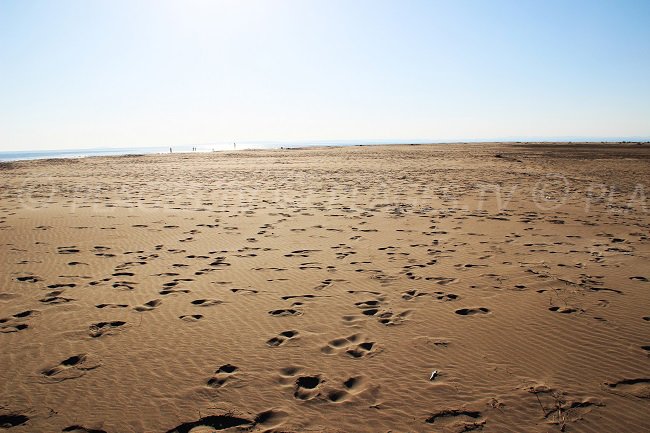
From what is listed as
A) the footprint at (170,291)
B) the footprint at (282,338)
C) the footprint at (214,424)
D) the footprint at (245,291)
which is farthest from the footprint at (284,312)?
the footprint at (214,424)

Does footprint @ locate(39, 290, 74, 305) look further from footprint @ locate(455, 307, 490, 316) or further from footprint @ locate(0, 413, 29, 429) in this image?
footprint @ locate(455, 307, 490, 316)

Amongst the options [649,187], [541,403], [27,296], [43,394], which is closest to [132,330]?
[43,394]

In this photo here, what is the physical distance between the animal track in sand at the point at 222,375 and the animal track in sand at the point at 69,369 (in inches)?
52.8

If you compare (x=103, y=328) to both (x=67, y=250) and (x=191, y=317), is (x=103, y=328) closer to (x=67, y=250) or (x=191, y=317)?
(x=191, y=317)

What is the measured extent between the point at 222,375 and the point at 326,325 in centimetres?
158

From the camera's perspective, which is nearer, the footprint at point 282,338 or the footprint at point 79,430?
the footprint at point 79,430

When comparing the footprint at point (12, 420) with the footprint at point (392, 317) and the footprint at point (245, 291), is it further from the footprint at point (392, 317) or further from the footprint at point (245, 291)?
the footprint at point (392, 317)

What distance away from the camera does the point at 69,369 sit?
4172 mm

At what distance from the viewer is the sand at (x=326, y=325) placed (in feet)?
11.7

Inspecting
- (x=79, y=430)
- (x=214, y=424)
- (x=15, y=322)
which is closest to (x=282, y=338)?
(x=214, y=424)

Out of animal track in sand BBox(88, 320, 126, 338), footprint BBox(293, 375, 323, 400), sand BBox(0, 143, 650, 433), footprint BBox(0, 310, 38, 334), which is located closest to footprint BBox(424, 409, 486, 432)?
sand BBox(0, 143, 650, 433)

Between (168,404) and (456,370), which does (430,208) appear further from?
(168,404)

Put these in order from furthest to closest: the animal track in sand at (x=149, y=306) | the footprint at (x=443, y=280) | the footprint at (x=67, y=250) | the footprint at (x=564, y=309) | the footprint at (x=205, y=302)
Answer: the footprint at (x=67, y=250)
the footprint at (x=443, y=280)
the footprint at (x=205, y=302)
the animal track in sand at (x=149, y=306)
the footprint at (x=564, y=309)

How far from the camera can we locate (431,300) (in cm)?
598
